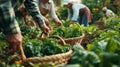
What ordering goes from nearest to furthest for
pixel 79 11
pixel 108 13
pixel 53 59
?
1. pixel 53 59
2. pixel 79 11
3. pixel 108 13

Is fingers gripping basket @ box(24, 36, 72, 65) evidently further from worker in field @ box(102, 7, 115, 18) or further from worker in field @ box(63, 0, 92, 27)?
worker in field @ box(102, 7, 115, 18)

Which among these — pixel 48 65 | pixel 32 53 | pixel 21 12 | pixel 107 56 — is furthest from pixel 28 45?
pixel 21 12

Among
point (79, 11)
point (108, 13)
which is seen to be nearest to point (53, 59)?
point (79, 11)

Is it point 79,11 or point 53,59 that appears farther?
point 79,11

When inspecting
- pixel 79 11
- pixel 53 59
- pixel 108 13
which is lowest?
pixel 108 13

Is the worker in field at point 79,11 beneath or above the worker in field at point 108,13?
above

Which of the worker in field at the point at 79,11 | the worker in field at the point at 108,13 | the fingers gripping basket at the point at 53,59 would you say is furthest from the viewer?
the worker in field at the point at 108,13

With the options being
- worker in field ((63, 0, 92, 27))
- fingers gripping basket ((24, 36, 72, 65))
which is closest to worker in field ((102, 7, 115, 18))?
worker in field ((63, 0, 92, 27))

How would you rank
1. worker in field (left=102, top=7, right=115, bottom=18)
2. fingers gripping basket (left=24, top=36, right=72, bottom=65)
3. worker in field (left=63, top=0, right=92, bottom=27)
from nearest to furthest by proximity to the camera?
fingers gripping basket (left=24, top=36, right=72, bottom=65)
worker in field (left=63, top=0, right=92, bottom=27)
worker in field (left=102, top=7, right=115, bottom=18)

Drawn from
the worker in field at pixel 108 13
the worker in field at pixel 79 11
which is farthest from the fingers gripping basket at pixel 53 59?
the worker in field at pixel 108 13

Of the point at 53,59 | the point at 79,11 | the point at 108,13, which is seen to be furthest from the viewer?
the point at 108,13

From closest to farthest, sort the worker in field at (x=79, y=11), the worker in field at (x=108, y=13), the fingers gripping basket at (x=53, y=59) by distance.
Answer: the fingers gripping basket at (x=53, y=59) < the worker in field at (x=79, y=11) < the worker in field at (x=108, y=13)

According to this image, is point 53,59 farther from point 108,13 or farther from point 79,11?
point 108,13

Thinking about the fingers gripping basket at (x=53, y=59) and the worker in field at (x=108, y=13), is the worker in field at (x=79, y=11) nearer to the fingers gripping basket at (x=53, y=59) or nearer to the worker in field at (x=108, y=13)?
the worker in field at (x=108, y=13)
